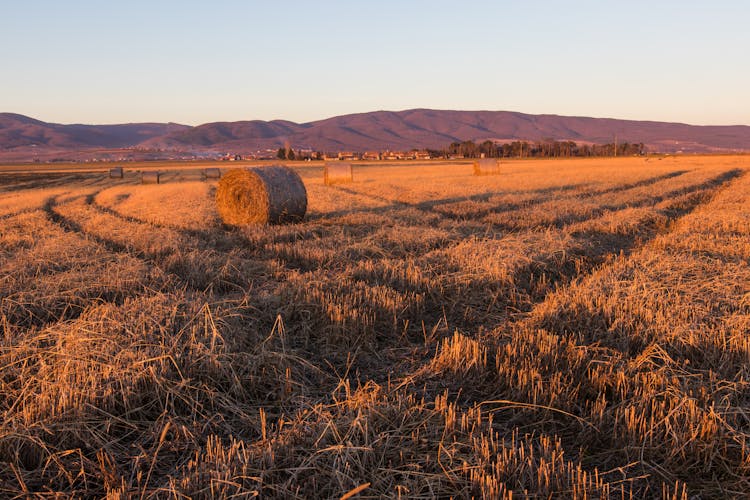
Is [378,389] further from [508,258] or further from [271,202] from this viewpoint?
[271,202]

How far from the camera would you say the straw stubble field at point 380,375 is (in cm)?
296

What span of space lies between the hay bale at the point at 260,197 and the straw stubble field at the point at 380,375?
17.0 feet

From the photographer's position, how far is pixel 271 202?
13820 millimetres

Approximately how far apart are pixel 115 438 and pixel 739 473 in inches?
156

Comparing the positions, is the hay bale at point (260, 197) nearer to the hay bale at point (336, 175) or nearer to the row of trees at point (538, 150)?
the hay bale at point (336, 175)

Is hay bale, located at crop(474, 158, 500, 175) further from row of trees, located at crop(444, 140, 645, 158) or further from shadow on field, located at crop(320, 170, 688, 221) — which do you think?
row of trees, located at crop(444, 140, 645, 158)

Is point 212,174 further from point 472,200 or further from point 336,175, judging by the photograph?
point 472,200

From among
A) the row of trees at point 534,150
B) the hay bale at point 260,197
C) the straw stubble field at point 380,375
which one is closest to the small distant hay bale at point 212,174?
the hay bale at point 260,197

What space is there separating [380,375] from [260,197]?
406 inches

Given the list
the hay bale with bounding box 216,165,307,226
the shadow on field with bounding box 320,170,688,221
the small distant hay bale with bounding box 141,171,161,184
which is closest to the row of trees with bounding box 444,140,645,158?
the small distant hay bale with bounding box 141,171,161,184

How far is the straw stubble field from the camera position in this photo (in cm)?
296

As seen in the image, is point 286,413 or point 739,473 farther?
point 286,413

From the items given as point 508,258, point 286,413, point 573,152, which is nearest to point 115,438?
point 286,413

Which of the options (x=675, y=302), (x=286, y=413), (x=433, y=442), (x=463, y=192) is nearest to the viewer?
(x=433, y=442)
